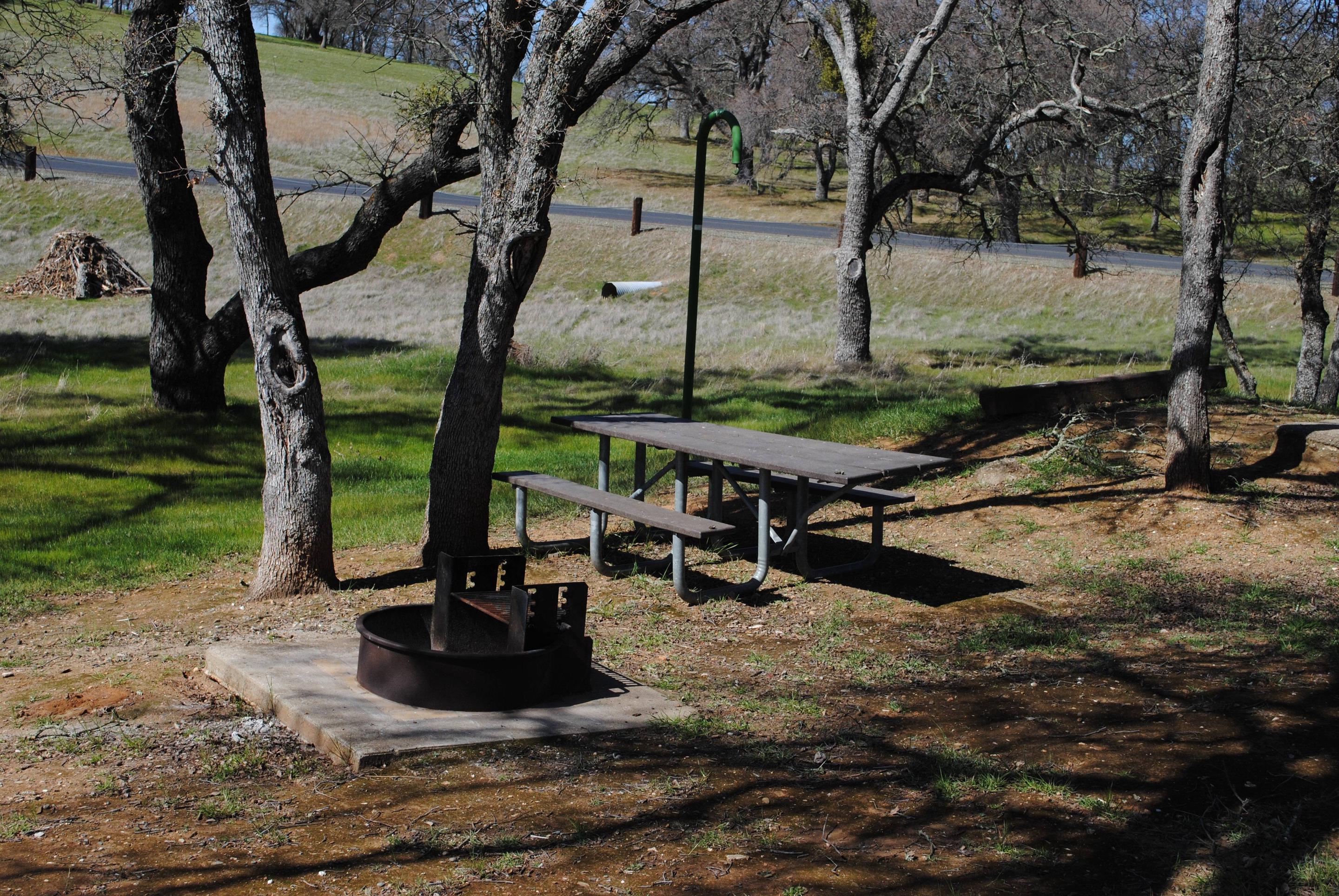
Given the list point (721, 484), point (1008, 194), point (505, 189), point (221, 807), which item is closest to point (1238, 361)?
point (1008, 194)

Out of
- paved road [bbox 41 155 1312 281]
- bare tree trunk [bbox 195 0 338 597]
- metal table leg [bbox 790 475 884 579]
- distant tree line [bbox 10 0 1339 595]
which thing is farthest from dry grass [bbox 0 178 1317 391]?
bare tree trunk [bbox 195 0 338 597]

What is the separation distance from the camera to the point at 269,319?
6867 millimetres

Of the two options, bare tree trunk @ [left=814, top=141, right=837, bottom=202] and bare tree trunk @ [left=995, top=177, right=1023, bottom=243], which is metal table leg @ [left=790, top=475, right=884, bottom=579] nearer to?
bare tree trunk @ [left=995, top=177, right=1023, bottom=243]

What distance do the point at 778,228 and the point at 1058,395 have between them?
25392mm

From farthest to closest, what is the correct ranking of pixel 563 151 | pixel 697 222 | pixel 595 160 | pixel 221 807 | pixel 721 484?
1. pixel 595 160
2. pixel 563 151
3. pixel 697 222
4. pixel 721 484
5. pixel 221 807

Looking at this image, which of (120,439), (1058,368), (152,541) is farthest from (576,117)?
(1058,368)

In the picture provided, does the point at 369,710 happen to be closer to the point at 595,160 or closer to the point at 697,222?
the point at 697,222

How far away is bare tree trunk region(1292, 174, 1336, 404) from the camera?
1344 centimetres

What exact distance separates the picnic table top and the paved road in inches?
903

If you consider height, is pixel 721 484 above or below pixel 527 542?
above

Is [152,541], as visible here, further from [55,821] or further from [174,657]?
[55,821]

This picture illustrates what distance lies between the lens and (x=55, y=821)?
3.88 metres

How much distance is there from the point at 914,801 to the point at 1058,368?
586 inches


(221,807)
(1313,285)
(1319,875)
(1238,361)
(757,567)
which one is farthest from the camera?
(1238,361)
